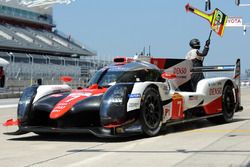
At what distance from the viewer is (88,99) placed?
8.18m

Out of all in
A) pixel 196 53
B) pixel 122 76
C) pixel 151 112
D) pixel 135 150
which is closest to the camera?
pixel 135 150

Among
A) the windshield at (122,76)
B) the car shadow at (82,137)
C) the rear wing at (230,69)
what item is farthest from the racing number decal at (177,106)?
the rear wing at (230,69)

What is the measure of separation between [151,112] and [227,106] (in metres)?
3.17

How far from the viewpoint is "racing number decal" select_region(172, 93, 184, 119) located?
9.12m

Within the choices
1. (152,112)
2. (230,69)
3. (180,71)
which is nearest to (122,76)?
(152,112)

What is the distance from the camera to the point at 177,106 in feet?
30.3

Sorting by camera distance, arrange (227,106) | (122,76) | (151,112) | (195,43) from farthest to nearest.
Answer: (195,43), (227,106), (122,76), (151,112)

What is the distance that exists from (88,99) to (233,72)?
478 cm

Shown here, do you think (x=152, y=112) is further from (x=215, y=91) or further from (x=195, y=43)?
(x=195, y=43)

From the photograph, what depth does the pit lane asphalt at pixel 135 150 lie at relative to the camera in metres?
6.05

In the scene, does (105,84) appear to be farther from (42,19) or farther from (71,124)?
(42,19)

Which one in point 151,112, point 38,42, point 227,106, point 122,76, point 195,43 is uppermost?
point 38,42

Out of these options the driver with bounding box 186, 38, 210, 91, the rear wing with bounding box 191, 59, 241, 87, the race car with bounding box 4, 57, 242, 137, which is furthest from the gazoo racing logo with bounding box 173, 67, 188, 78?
the rear wing with bounding box 191, 59, 241, 87

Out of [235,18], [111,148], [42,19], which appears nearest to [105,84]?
[111,148]
